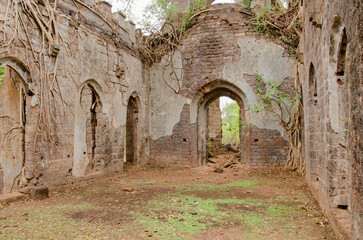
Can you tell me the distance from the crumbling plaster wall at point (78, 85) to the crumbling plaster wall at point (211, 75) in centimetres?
83

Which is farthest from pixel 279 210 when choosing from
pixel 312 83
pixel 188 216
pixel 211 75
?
pixel 211 75

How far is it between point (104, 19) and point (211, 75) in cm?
370

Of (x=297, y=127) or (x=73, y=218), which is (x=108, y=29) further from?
(x=297, y=127)

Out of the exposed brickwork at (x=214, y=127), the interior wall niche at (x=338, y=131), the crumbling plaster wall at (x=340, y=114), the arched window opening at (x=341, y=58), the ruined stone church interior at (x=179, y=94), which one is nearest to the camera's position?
the crumbling plaster wall at (x=340, y=114)

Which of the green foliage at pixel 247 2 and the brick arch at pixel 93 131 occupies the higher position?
the green foliage at pixel 247 2

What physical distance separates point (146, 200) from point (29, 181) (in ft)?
7.48

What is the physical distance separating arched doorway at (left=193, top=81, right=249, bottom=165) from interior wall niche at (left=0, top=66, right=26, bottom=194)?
5612 millimetres

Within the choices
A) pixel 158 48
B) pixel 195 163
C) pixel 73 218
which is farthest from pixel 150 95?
pixel 73 218

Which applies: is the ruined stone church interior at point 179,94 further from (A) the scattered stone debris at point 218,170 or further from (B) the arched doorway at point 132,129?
(A) the scattered stone debris at point 218,170

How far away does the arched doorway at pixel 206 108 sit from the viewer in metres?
9.32

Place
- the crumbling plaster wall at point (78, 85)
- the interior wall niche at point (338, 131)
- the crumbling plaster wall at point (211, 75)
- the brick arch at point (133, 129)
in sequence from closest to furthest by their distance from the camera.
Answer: the interior wall niche at point (338, 131)
the crumbling plaster wall at point (78, 85)
the crumbling plaster wall at point (211, 75)
the brick arch at point (133, 129)

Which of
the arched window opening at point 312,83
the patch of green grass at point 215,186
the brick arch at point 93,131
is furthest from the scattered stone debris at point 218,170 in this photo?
the arched window opening at point 312,83

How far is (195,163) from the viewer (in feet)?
31.2

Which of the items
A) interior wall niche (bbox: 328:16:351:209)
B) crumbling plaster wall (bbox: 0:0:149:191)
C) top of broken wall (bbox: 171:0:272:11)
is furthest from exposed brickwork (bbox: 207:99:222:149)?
interior wall niche (bbox: 328:16:351:209)
